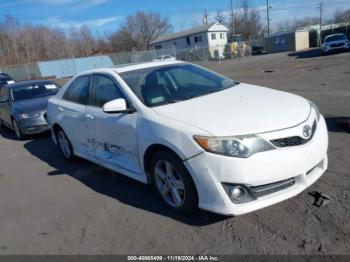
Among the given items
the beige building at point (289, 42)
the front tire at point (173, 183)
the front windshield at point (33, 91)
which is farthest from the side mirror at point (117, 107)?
the beige building at point (289, 42)

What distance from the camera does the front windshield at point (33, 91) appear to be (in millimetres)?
9828

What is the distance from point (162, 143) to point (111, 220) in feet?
3.73

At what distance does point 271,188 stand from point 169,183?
1.11m

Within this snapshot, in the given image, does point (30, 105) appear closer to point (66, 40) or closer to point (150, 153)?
point (150, 153)

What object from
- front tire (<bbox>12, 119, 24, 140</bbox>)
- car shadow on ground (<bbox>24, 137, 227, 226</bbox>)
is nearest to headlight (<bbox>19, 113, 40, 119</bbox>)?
front tire (<bbox>12, 119, 24, 140</bbox>)

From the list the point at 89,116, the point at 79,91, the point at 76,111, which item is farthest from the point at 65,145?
the point at 89,116

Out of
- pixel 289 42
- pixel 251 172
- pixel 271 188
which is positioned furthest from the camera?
pixel 289 42

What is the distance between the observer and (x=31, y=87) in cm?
1014

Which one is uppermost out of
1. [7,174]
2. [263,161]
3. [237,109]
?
[237,109]

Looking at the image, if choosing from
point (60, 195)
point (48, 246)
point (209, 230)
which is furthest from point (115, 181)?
point (209, 230)

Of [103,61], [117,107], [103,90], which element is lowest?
[103,61]

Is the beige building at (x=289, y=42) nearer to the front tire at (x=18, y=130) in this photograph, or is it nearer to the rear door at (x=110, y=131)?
the front tire at (x=18, y=130)

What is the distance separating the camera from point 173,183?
147 inches

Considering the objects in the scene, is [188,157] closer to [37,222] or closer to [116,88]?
[116,88]
